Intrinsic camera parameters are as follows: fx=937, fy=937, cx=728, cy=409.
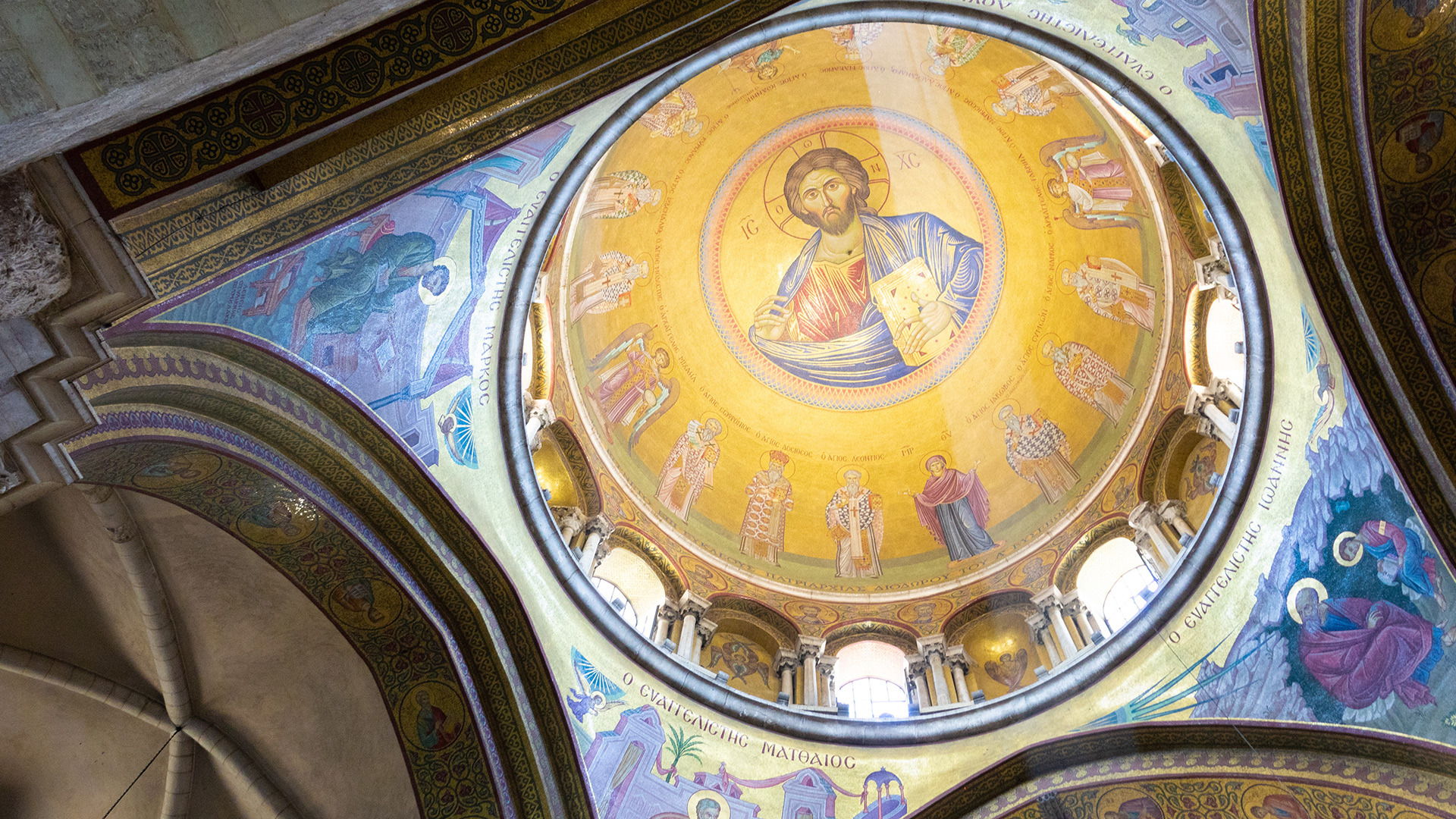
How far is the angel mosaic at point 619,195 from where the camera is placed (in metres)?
13.4

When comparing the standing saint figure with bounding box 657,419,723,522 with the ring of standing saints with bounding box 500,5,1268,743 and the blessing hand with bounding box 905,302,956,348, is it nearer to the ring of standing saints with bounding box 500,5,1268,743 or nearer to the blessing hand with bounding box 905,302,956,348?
the ring of standing saints with bounding box 500,5,1268,743

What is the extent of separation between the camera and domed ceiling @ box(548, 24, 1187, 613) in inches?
541

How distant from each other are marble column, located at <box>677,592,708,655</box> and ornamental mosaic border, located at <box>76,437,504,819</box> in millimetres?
3466

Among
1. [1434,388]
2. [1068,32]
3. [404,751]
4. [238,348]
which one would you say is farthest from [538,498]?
[1434,388]

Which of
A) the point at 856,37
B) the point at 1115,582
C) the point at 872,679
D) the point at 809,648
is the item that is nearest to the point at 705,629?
the point at 809,648

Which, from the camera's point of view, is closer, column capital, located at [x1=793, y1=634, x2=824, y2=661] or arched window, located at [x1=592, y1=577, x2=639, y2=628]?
arched window, located at [x1=592, y1=577, x2=639, y2=628]

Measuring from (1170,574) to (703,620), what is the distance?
602cm

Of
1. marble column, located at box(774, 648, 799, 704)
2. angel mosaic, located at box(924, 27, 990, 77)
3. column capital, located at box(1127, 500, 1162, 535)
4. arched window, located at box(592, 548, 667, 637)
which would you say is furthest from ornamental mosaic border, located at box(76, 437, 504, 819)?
angel mosaic, located at box(924, 27, 990, 77)

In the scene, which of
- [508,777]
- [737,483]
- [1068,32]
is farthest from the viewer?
[737,483]

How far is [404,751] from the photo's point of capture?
31.3 ft

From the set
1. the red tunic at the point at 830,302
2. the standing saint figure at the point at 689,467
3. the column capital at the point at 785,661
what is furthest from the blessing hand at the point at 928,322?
the column capital at the point at 785,661

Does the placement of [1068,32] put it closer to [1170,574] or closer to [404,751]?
[1170,574]

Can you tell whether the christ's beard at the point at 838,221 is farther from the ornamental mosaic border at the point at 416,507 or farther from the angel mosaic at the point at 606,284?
the ornamental mosaic border at the point at 416,507

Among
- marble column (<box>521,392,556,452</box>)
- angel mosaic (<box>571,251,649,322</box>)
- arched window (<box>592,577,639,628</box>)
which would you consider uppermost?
angel mosaic (<box>571,251,649,322</box>)
